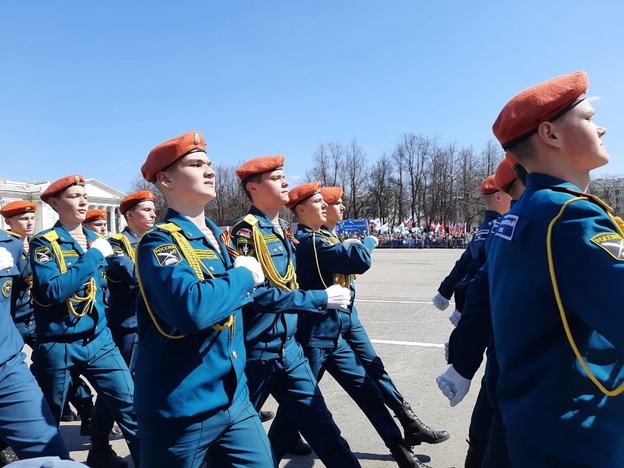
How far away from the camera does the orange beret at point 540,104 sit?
1778 millimetres

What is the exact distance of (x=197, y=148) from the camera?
8.73 ft

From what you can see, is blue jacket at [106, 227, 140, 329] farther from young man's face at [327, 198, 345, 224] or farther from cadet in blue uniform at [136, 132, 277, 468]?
cadet in blue uniform at [136, 132, 277, 468]

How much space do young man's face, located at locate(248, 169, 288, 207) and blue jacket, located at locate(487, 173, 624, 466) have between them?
7.14 ft

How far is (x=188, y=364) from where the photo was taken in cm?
221

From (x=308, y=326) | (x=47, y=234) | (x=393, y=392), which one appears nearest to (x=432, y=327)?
(x=393, y=392)

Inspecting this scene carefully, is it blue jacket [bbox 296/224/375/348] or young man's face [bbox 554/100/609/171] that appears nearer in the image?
young man's face [bbox 554/100/609/171]

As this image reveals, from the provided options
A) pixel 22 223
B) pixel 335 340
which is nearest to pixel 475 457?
pixel 335 340

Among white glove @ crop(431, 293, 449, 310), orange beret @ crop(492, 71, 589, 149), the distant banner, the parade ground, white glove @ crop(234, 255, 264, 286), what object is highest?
orange beret @ crop(492, 71, 589, 149)

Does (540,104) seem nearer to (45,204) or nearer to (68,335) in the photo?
(68,335)

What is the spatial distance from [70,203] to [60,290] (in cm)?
101

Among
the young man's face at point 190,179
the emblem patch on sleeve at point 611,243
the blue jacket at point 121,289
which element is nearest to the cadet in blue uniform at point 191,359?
the young man's face at point 190,179

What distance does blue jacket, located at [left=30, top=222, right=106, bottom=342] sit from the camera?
11.9 feet

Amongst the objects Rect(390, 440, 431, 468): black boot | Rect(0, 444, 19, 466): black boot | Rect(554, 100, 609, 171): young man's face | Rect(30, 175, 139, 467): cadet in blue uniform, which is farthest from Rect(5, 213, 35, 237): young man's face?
Rect(554, 100, 609, 171): young man's face

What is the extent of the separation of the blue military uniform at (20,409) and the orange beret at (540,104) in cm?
285
